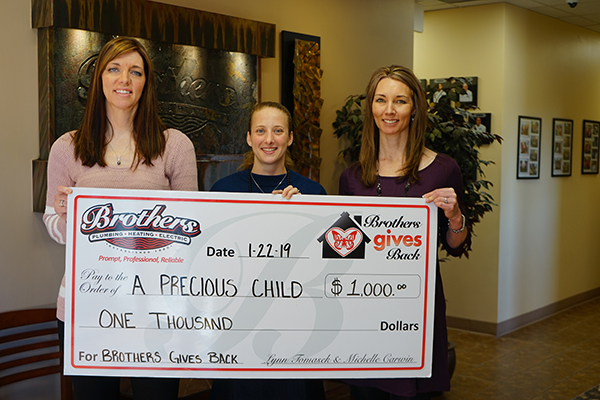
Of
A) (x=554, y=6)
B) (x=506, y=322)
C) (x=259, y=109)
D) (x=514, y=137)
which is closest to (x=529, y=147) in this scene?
(x=514, y=137)

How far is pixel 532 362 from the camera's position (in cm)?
478

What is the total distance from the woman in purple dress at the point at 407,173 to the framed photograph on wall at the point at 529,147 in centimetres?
394

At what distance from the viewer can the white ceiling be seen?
5406mm

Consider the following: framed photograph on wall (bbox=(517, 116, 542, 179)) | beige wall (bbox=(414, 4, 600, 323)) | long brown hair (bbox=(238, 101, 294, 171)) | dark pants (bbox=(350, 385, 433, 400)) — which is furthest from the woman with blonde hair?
framed photograph on wall (bbox=(517, 116, 542, 179))

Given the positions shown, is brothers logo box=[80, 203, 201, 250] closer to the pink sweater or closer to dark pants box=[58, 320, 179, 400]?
the pink sweater

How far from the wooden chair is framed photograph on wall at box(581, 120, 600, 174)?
5826 millimetres

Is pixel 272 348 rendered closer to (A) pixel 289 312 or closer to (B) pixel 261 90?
(A) pixel 289 312

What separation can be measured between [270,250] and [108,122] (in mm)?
657

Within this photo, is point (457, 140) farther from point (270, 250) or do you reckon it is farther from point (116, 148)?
point (116, 148)

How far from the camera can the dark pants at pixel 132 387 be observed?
185 centimetres

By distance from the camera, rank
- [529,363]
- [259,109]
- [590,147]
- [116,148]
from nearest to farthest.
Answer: [116,148], [259,109], [529,363], [590,147]

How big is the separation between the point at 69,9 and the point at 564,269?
18.5ft

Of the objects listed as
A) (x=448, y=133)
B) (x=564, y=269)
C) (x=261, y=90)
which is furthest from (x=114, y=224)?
(x=564, y=269)

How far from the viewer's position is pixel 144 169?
6.32 feet
